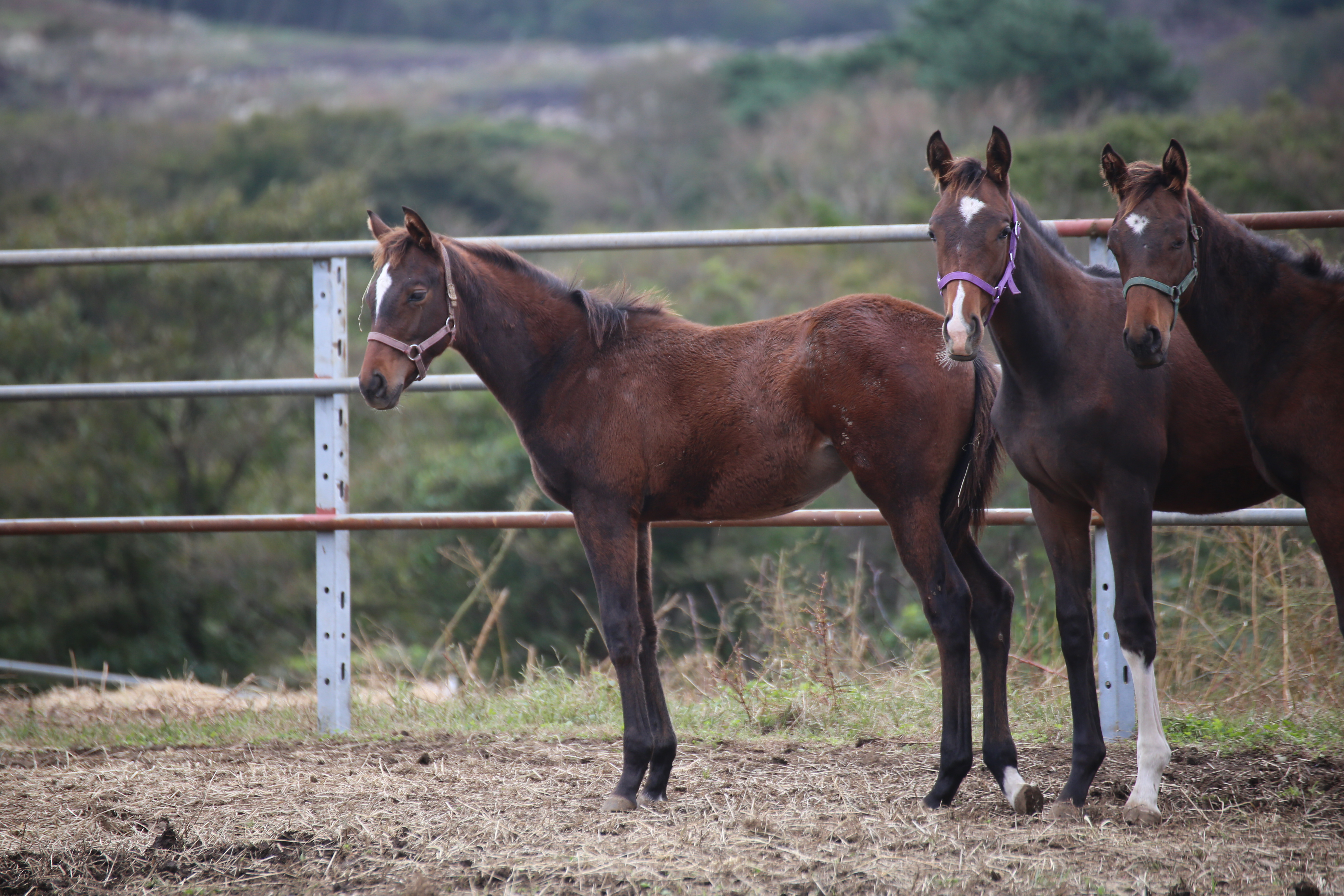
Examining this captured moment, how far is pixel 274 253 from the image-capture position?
4.44 m

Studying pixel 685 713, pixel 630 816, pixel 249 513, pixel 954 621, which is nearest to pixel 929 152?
pixel 954 621

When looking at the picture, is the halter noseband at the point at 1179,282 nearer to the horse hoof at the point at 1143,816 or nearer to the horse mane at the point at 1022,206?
the horse mane at the point at 1022,206

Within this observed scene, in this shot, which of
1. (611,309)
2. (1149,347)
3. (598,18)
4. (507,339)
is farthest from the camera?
(598,18)

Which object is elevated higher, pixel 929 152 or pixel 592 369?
pixel 929 152

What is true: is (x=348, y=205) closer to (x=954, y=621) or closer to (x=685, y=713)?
(x=685, y=713)

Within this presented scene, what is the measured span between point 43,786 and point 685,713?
247cm

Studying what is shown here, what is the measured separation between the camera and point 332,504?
14.8 ft

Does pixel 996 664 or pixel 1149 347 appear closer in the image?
pixel 1149 347

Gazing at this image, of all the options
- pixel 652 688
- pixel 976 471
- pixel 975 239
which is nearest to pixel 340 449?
pixel 652 688

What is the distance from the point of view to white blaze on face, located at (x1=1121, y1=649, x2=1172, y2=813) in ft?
10.4

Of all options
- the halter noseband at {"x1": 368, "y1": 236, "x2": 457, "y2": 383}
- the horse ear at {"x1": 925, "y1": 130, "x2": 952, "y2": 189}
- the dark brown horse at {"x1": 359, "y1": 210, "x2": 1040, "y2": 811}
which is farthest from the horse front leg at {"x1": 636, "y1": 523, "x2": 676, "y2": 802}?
the horse ear at {"x1": 925, "y1": 130, "x2": 952, "y2": 189}

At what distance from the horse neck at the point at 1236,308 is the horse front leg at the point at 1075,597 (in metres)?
0.63

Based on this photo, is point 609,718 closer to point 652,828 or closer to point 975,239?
point 652,828

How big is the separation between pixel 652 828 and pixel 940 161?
2.25 metres
